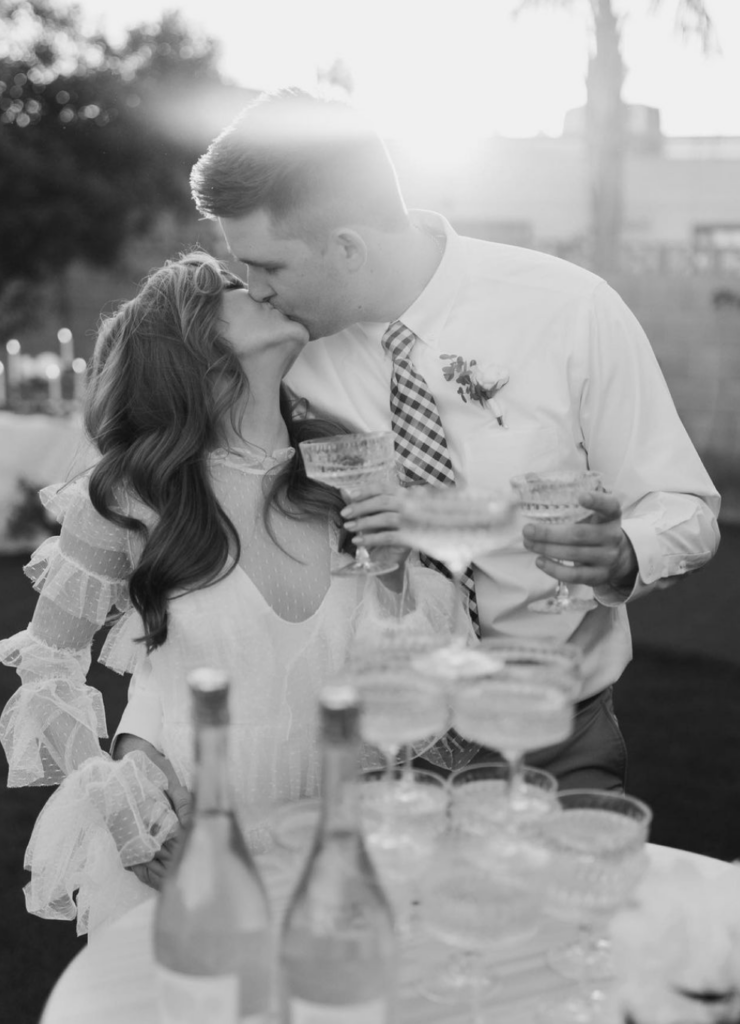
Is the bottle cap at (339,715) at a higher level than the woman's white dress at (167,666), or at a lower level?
higher

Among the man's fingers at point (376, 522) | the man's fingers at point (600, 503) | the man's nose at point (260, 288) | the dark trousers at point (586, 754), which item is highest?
the man's nose at point (260, 288)

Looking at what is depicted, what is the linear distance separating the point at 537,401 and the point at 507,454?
0.14m

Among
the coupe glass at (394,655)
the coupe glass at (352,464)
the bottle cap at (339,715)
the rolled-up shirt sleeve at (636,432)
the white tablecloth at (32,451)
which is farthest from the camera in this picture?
the white tablecloth at (32,451)

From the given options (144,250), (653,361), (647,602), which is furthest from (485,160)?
(653,361)

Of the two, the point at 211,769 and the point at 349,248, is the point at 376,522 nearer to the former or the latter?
the point at 349,248

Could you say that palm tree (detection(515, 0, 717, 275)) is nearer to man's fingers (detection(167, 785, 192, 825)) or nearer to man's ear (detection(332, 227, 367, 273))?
man's ear (detection(332, 227, 367, 273))

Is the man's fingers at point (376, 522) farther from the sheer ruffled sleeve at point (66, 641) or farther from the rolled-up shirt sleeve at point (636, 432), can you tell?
the rolled-up shirt sleeve at point (636, 432)

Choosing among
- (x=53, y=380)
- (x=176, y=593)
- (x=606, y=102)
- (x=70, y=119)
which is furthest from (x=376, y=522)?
(x=70, y=119)

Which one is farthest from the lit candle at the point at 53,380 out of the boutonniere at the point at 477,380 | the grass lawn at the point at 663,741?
the boutonniere at the point at 477,380

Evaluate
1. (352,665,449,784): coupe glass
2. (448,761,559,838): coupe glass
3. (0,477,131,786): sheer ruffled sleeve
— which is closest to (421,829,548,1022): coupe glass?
(448,761,559,838): coupe glass

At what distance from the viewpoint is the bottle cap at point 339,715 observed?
1.12 meters

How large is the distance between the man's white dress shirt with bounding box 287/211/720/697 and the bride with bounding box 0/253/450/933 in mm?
276

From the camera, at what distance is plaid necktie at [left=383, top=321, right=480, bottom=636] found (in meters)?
2.65

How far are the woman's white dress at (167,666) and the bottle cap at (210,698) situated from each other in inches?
43.8
